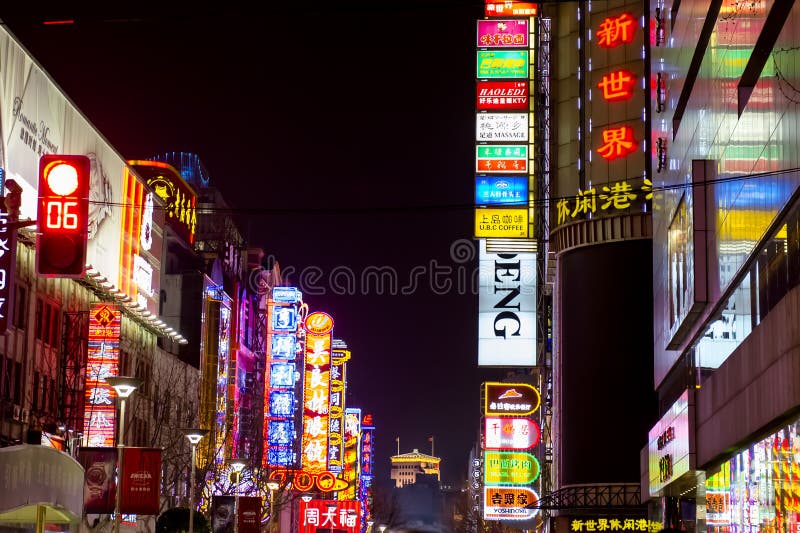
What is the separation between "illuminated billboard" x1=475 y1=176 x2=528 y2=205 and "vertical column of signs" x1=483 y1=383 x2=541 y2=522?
10894mm

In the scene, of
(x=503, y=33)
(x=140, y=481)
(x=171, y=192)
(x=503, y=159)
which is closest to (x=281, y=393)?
(x=171, y=192)

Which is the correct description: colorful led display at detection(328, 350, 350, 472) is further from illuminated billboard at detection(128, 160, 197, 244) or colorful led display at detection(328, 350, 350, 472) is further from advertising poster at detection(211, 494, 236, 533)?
advertising poster at detection(211, 494, 236, 533)

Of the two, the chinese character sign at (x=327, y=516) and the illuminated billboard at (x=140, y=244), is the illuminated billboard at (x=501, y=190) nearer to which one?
the illuminated billboard at (x=140, y=244)

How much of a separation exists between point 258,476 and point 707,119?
42.6 meters

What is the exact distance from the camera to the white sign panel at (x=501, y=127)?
173 ft

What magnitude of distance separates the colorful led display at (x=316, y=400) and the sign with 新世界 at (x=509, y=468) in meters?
19.1

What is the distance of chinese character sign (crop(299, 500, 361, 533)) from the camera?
87688 millimetres

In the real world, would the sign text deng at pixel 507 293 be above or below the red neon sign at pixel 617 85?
below

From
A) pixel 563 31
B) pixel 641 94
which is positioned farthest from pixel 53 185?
pixel 563 31

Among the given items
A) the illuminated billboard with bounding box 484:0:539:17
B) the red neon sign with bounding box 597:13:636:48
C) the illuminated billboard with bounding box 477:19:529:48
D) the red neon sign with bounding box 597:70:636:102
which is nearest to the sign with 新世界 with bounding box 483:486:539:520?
the red neon sign with bounding box 597:70:636:102

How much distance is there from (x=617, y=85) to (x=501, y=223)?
289 inches

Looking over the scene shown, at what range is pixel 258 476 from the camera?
6688cm

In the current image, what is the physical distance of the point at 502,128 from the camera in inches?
2087

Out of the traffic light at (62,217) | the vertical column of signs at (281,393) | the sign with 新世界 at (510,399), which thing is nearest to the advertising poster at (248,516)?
the sign with 新世界 at (510,399)
